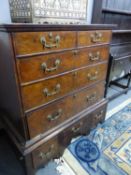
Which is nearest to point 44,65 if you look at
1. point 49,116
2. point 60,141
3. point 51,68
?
point 51,68

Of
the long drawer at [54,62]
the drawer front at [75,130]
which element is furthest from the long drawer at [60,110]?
the long drawer at [54,62]

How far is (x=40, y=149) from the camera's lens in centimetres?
105

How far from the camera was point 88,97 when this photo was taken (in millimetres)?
1323

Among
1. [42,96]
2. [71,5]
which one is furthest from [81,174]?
→ [71,5]

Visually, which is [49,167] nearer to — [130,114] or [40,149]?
[40,149]

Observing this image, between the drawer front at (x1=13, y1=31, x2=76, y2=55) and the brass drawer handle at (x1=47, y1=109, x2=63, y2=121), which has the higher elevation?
the drawer front at (x1=13, y1=31, x2=76, y2=55)

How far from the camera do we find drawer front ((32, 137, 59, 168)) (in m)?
1.04

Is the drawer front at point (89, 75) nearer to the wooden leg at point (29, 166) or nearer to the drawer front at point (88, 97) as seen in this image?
the drawer front at point (88, 97)

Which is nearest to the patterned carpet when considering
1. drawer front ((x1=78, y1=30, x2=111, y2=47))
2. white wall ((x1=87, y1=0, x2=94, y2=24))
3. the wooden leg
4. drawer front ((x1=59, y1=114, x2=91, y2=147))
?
drawer front ((x1=59, y1=114, x2=91, y2=147))

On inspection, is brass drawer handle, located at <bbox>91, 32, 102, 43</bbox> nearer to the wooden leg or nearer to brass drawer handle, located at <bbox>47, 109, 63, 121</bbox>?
brass drawer handle, located at <bbox>47, 109, 63, 121</bbox>

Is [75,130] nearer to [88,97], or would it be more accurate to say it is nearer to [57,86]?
[88,97]

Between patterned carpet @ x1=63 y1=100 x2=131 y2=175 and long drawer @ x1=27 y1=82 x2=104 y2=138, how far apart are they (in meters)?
0.38

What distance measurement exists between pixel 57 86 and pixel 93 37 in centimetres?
47

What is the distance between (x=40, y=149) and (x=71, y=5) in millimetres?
1168
